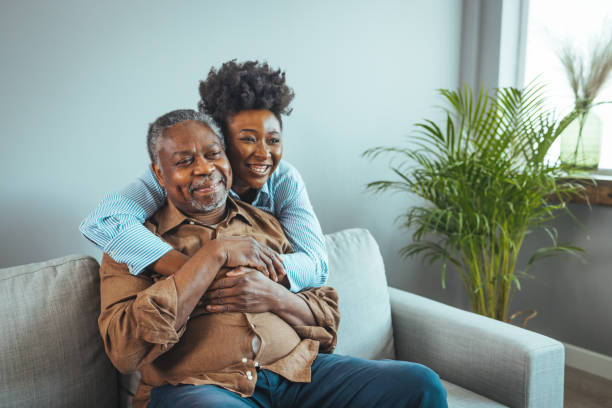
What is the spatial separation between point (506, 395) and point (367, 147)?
1.25 meters

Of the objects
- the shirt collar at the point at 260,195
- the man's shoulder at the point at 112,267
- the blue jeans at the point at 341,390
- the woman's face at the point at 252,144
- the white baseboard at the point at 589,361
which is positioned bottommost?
the white baseboard at the point at 589,361

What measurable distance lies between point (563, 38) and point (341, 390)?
2.19 m

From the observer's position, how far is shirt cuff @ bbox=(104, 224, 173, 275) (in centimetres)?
114

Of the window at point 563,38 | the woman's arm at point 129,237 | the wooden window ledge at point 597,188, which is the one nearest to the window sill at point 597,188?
the wooden window ledge at point 597,188

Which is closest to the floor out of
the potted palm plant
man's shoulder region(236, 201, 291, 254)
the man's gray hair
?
the potted palm plant

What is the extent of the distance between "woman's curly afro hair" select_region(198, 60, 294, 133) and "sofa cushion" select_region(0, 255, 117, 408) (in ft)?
1.80

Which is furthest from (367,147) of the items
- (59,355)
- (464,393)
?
(59,355)

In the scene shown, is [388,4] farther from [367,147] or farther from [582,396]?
[582,396]

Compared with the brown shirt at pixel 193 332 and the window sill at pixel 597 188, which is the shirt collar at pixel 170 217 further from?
the window sill at pixel 597 188

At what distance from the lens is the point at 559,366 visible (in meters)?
1.48

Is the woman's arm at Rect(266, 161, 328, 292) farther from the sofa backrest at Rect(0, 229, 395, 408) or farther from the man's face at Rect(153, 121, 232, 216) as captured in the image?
the sofa backrest at Rect(0, 229, 395, 408)

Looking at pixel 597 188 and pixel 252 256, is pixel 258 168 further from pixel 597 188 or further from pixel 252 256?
pixel 597 188

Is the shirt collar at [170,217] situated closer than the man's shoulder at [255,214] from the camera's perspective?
Yes

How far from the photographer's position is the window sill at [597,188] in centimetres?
226
